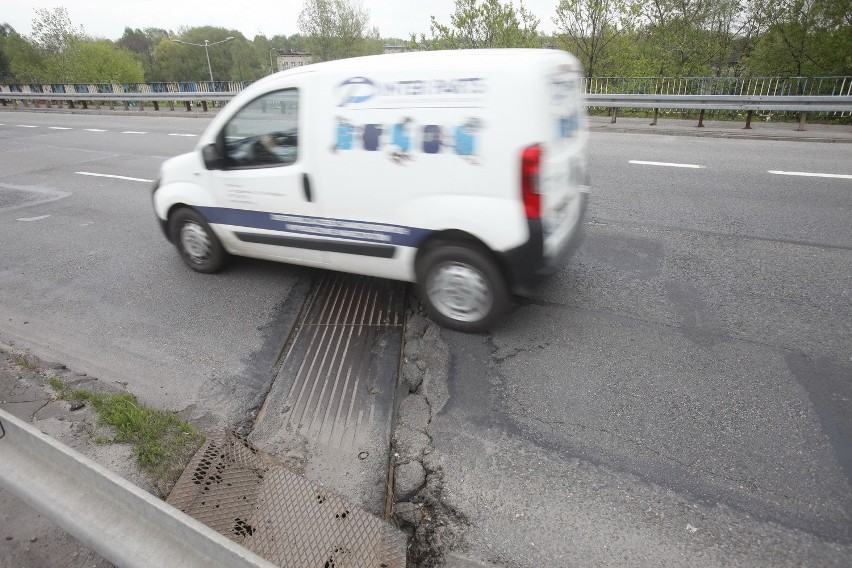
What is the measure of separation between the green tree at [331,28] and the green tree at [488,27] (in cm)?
4551

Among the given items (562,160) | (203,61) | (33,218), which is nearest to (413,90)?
(562,160)

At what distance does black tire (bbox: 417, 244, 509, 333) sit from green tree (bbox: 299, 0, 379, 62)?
205 feet

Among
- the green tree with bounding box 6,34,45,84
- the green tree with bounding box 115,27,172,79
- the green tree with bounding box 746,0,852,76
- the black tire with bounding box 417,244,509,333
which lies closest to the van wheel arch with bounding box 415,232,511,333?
the black tire with bounding box 417,244,509,333

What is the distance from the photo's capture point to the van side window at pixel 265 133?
13.1 ft

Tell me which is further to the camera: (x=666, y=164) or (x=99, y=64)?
(x=99, y=64)

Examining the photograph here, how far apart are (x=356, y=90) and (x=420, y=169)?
29.7 inches

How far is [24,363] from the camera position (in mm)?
3691

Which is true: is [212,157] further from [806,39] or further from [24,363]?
[806,39]

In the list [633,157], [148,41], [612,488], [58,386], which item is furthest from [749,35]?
[148,41]

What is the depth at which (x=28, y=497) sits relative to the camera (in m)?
1.67

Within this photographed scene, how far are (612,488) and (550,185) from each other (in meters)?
1.86

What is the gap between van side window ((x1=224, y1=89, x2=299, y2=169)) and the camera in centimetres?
399

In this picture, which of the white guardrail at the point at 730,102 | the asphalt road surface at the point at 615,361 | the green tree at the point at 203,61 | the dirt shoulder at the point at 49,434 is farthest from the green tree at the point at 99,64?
the dirt shoulder at the point at 49,434

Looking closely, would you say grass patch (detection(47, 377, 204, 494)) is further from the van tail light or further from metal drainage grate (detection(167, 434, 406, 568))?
the van tail light
